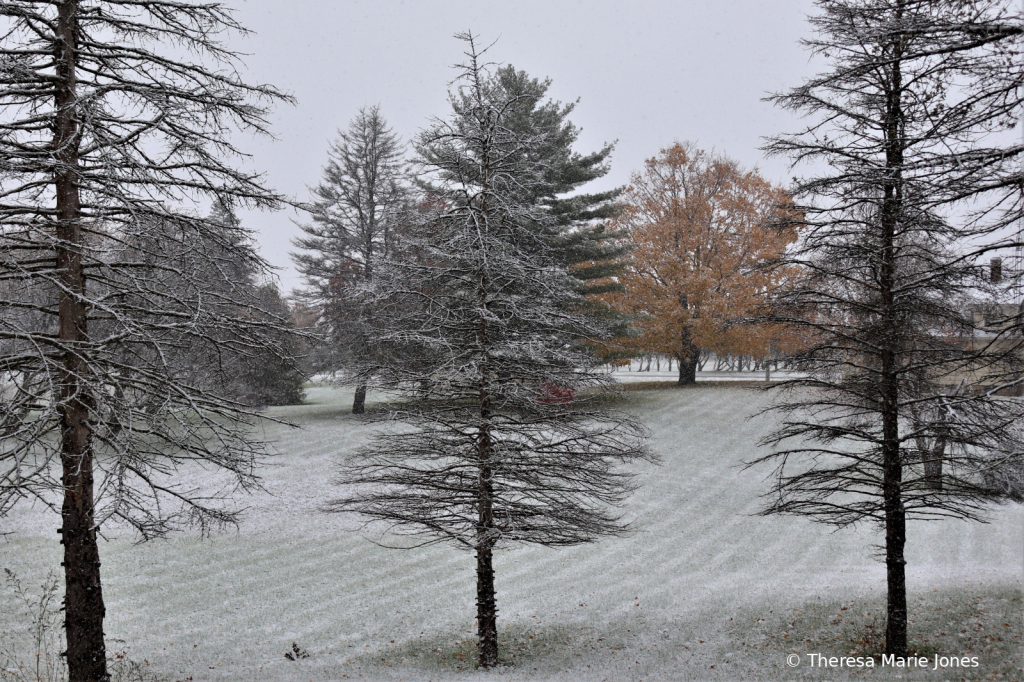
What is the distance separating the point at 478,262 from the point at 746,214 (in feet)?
75.8

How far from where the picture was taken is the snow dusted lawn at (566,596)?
10023 millimetres

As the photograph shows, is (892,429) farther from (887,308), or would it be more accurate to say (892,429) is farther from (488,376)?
(488,376)

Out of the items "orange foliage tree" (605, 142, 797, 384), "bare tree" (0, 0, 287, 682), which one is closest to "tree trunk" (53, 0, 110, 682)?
"bare tree" (0, 0, 287, 682)

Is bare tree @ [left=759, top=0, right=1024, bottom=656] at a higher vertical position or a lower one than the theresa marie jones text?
higher

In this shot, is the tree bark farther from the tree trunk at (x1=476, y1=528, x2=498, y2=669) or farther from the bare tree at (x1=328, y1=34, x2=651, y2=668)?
the tree trunk at (x1=476, y1=528, x2=498, y2=669)

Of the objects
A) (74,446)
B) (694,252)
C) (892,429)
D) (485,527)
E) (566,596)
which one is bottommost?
(566,596)

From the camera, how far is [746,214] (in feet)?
97.7

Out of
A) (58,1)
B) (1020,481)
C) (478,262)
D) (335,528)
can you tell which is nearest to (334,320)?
(335,528)

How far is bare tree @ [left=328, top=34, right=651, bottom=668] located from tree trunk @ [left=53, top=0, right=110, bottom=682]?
3.84 m

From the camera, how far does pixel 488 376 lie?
1018cm

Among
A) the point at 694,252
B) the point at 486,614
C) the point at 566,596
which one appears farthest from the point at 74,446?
the point at 694,252

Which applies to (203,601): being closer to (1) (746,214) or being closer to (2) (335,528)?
(2) (335,528)

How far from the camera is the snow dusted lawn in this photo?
395 inches

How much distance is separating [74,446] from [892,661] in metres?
11.4
